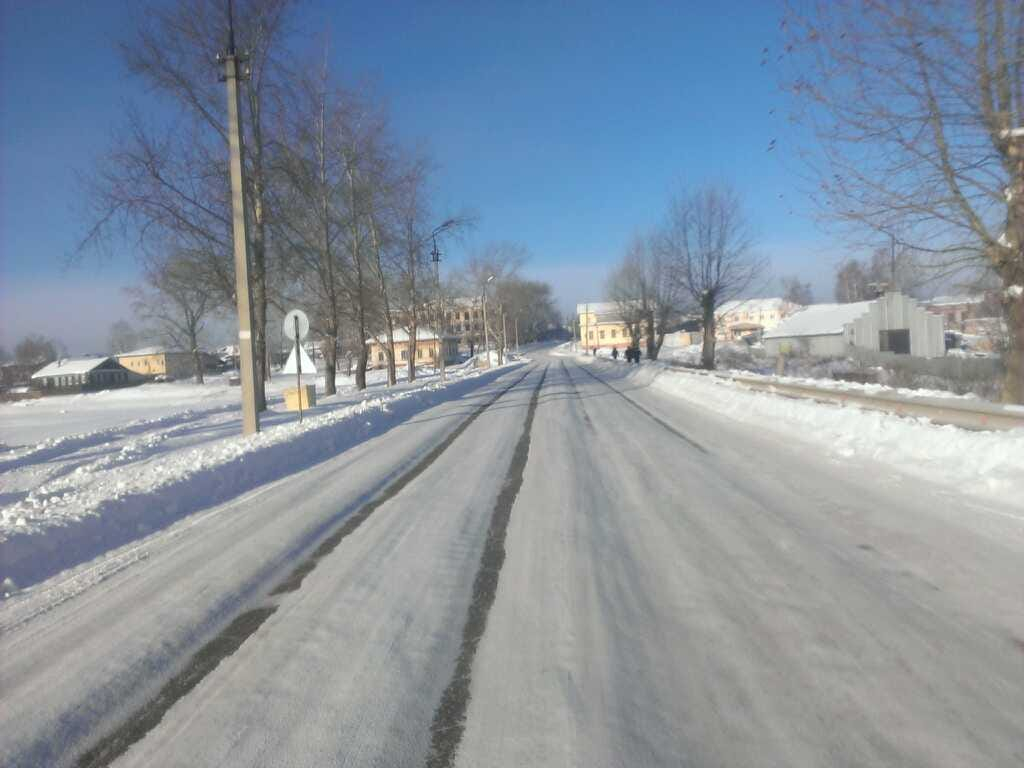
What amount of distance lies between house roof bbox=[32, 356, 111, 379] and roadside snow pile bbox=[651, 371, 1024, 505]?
95.6 m

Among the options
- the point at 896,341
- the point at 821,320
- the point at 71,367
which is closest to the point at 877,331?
the point at 896,341

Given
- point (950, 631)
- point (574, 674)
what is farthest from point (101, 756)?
point (950, 631)

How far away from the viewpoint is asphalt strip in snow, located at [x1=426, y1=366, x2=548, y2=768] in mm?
2723

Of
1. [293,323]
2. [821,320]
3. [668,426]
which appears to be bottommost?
[668,426]

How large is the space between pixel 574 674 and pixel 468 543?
7.78 ft

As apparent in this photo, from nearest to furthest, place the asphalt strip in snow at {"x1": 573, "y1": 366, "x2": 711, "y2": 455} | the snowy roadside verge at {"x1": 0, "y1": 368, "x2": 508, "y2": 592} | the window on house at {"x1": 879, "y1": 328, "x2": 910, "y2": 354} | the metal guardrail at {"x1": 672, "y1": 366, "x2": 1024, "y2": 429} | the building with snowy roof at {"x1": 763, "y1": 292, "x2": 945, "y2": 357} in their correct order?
the snowy roadside verge at {"x1": 0, "y1": 368, "x2": 508, "y2": 592}
the metal guardrail at {"x1": 672, "y1": 366, "x2": 1024, "y2": 429}
the asphalt strip in snow at {"x1": 573, "y1": 366, "x2": 711, "y2": 455}
the building with snowy roof at {"x1": 763, "y1": 292, "x2": 945, "y2": 357}
the window on house at {"x1": 879, "y1": 328, "x2": 910, "y2": 354}

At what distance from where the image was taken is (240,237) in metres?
Answer: 12.6

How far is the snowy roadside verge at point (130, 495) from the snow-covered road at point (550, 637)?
21.1 inches

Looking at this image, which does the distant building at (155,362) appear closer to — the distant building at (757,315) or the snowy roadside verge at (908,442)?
the distant building at (757,315)

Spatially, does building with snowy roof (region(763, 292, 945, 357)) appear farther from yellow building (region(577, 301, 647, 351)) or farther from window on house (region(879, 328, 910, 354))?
yellow building (region(577, 301, 647, 351))

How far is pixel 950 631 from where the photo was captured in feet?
11.5

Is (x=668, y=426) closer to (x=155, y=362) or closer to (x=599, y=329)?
(x=599, y=329)

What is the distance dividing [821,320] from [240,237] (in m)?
56.0

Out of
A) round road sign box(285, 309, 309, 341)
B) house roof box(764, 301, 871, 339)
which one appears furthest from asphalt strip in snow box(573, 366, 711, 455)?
house roof box(764, 301, 871, 339)
